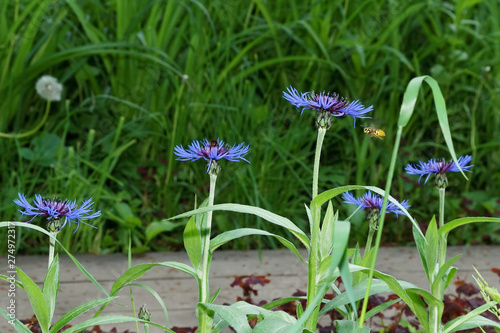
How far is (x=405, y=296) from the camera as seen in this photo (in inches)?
57.4

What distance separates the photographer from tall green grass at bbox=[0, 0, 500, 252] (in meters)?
3.63

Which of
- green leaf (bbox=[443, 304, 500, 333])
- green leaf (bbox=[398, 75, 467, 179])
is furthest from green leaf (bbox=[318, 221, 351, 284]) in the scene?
green leaf (bbox=[443, 304, 500, 333])

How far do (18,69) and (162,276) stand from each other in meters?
1.42

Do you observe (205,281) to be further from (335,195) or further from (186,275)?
Answer: (186,275)

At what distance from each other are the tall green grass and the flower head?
0.24 feet

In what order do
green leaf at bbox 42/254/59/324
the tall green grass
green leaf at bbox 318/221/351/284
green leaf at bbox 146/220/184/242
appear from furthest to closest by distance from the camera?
the tall green grass → green leaf at bbox 146/220/184/242 → green leaf at bbox 42/254/59/324 → green leaf at bbox 318/221/351/284

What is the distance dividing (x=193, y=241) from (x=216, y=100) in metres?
2.32

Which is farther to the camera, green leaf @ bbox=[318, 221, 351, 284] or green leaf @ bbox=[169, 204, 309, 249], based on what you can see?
green leaf @ bbox=[169, 204, 309, 249]

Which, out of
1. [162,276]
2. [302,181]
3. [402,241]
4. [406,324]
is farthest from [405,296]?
[402,241]

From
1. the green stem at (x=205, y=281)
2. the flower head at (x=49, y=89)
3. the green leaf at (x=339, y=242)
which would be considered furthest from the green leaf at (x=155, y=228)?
the green leaf at (x=339, y=242)

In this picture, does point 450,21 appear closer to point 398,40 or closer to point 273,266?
point 398,40

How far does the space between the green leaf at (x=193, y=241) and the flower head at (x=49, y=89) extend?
242cm

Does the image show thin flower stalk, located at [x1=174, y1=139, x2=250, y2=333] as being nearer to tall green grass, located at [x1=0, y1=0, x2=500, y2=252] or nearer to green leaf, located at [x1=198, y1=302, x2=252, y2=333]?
green leaf, located at [x1=198, y1=302, x2=252, y2=333]

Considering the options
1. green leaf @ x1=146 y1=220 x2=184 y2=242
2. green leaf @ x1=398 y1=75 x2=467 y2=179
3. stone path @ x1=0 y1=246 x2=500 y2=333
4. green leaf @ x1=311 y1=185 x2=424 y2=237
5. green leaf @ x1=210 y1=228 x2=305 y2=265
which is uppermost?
green leaf @ x1=398 y1=75 x2=467 y2=179
